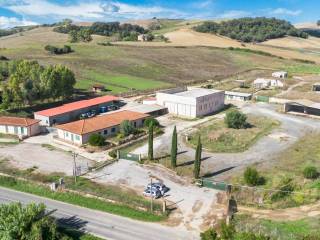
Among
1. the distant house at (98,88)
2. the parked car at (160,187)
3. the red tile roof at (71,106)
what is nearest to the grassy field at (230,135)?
the parked car at (160,187)

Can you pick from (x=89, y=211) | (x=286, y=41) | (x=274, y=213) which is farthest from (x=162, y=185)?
(x=286, y=41)

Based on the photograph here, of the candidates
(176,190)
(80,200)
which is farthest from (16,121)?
(176,190)

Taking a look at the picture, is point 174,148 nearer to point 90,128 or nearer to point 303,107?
point 90,128

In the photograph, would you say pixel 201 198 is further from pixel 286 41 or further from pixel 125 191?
pixel 286 41

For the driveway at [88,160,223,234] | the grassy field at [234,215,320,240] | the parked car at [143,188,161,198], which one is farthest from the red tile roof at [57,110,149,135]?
the grassy field at [234,215,320,240]

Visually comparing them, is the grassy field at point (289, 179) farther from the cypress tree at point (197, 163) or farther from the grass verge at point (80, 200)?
the grass verge at point (80, 200)

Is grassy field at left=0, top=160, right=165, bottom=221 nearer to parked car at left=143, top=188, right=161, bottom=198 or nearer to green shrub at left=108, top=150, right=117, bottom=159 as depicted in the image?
parked car at left=143, top=188, right=161, bottom=198
